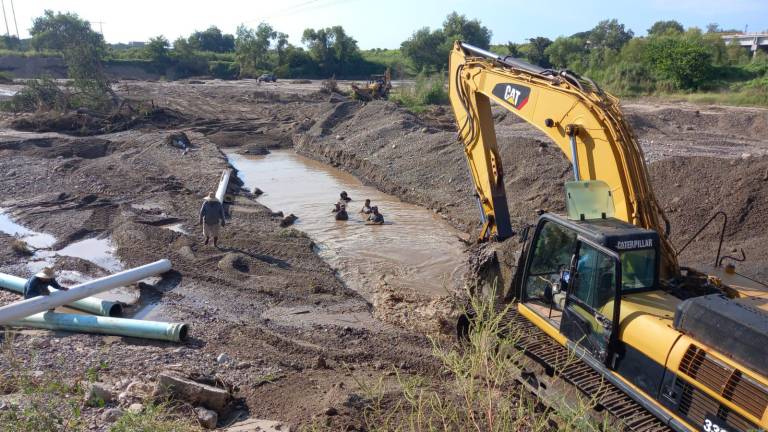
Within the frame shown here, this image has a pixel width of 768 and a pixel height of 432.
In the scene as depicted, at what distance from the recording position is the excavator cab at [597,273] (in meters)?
5.15

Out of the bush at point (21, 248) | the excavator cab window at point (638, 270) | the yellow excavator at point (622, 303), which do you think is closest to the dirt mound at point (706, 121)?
the yellow excavator at point (622, 303)

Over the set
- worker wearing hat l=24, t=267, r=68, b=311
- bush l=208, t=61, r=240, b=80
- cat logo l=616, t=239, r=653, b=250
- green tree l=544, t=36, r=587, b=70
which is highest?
green tree l=544, t=36, r=587, b=70

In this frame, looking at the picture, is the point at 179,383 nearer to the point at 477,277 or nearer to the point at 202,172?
the point at 477,277

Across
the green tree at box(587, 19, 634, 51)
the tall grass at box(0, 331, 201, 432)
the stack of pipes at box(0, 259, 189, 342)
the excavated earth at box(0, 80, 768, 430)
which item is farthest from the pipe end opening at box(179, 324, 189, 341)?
the green tree at box(587, 19, 634, 51)

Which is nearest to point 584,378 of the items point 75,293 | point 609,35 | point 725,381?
point 725,381

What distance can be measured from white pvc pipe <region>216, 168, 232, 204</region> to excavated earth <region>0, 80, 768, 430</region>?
44 cm

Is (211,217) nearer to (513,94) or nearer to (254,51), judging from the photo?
(513,94)

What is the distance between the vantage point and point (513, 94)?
8.52 metres

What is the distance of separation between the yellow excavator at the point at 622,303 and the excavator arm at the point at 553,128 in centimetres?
2

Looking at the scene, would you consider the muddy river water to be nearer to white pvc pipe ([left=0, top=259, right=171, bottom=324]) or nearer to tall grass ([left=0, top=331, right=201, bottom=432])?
white pvc pipe ([left=0, top=259, right=171, bottom=324])

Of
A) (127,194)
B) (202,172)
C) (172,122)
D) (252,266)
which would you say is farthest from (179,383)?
(172,122)

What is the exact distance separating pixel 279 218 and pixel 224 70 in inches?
2172

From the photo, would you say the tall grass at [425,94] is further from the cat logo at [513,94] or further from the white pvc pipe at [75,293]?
the white pvc pipe at [75,293]

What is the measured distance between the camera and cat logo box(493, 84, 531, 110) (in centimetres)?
826
